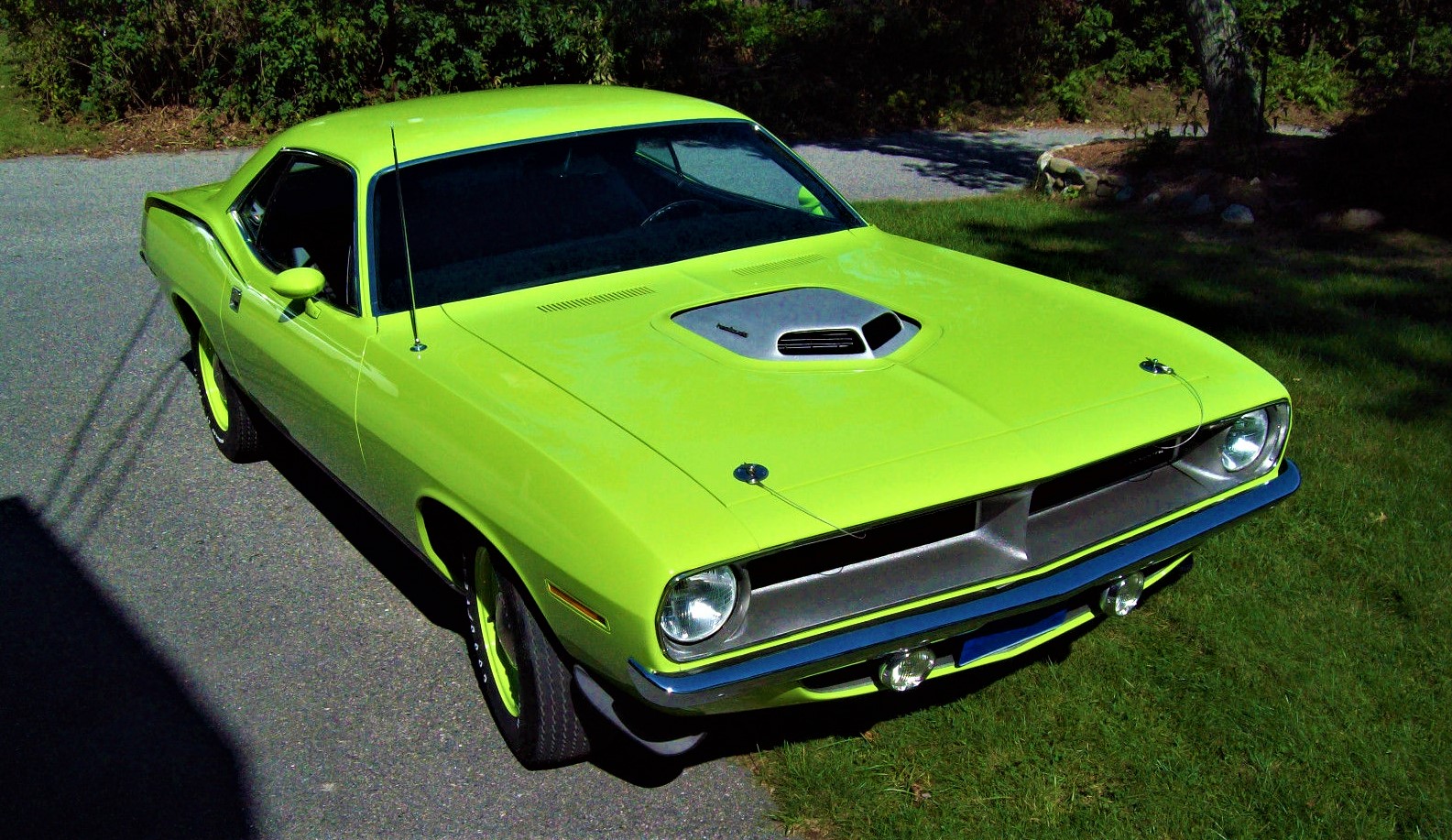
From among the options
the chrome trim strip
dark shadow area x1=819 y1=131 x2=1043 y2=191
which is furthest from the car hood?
dark shadow area x1=819 y1=131 x2=1043 y2=191

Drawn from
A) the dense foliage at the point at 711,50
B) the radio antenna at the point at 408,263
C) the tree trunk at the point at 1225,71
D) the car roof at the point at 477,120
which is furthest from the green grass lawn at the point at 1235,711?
the dense foliage at the point at 711,50

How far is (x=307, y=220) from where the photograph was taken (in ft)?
13.9

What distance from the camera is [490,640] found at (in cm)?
339

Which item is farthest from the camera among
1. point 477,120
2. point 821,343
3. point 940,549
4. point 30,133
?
point 30,133

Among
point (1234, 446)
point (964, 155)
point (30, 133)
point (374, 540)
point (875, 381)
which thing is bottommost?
point (964, 155)

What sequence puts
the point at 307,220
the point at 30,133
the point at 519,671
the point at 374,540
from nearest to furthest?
1. the point at 519,671
2. the point at 307,220
3. the point at 374,540
4. the point at 30,133

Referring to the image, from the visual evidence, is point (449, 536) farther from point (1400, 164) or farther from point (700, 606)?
point (1400, 164)

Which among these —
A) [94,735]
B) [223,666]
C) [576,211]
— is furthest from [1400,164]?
[94,735]

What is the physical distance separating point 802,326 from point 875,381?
1.06ft

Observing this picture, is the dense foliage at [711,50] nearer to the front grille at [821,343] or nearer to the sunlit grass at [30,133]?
the sunlit grass at [30,133]

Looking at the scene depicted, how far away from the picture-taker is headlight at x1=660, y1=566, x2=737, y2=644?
257cm

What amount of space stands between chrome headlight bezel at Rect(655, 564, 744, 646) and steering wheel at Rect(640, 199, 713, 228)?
1.76 metres

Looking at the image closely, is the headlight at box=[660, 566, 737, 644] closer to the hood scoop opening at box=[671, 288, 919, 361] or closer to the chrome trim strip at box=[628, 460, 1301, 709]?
the chrome trim strip at box=[628, 460, 1301, 709]

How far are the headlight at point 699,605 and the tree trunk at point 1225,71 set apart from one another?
7918 millimetres
